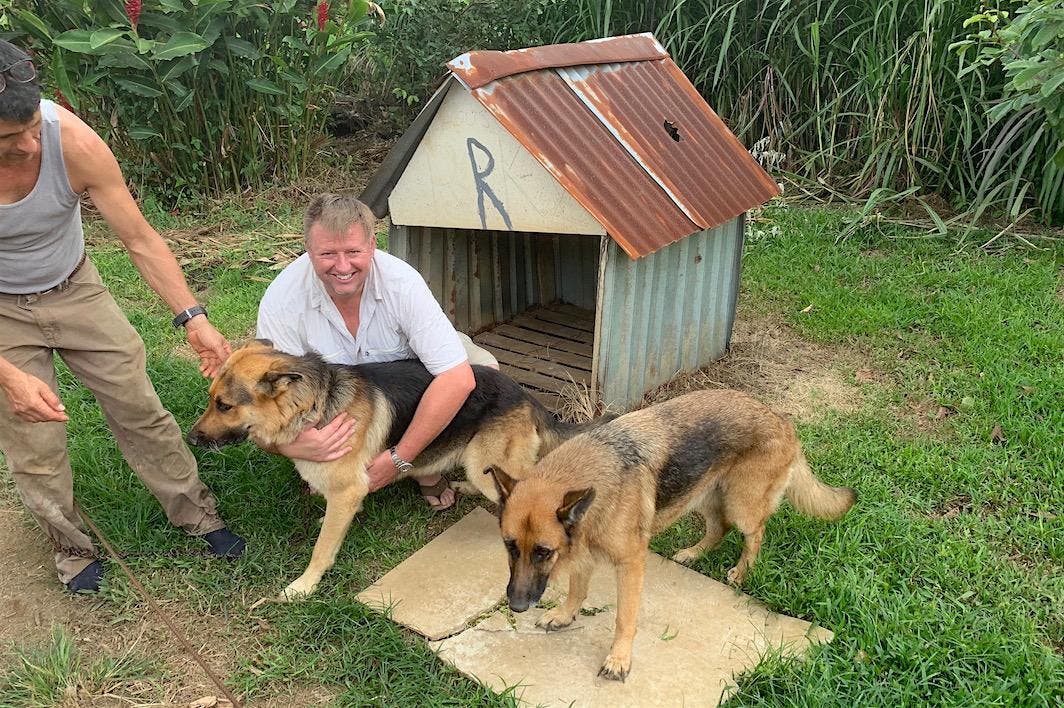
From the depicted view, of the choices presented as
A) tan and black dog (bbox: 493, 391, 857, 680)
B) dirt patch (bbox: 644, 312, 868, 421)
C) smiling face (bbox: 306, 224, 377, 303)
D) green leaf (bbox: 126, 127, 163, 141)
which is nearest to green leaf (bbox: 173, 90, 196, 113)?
green leaf (bbox: 126, 127, 163, 141)

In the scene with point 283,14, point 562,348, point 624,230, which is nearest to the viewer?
point 624,230

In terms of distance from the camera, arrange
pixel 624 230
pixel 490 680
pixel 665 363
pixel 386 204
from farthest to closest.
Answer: pixel 665 363, pixel 386 204, pixel 624 230, pixel 490 680

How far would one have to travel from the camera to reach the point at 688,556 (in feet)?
11.9

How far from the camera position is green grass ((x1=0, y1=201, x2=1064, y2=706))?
2943 millimetres

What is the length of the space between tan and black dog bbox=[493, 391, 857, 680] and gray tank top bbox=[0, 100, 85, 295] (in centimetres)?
204

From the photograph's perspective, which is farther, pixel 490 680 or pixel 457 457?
pixel 457 457

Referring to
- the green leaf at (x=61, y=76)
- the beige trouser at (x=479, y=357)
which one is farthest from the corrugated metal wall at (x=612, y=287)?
the green leaf at (x=61, y=76)

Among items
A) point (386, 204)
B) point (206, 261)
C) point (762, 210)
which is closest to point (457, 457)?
point (386, 204)

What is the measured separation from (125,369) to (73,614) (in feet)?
3.79

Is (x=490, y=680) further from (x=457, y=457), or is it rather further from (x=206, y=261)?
(x=206, y=261)

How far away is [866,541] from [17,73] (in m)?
3.96

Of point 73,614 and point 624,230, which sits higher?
point 624,230

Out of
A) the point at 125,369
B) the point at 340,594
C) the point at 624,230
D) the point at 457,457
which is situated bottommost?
the point at 340,594

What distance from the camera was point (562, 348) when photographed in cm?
579
